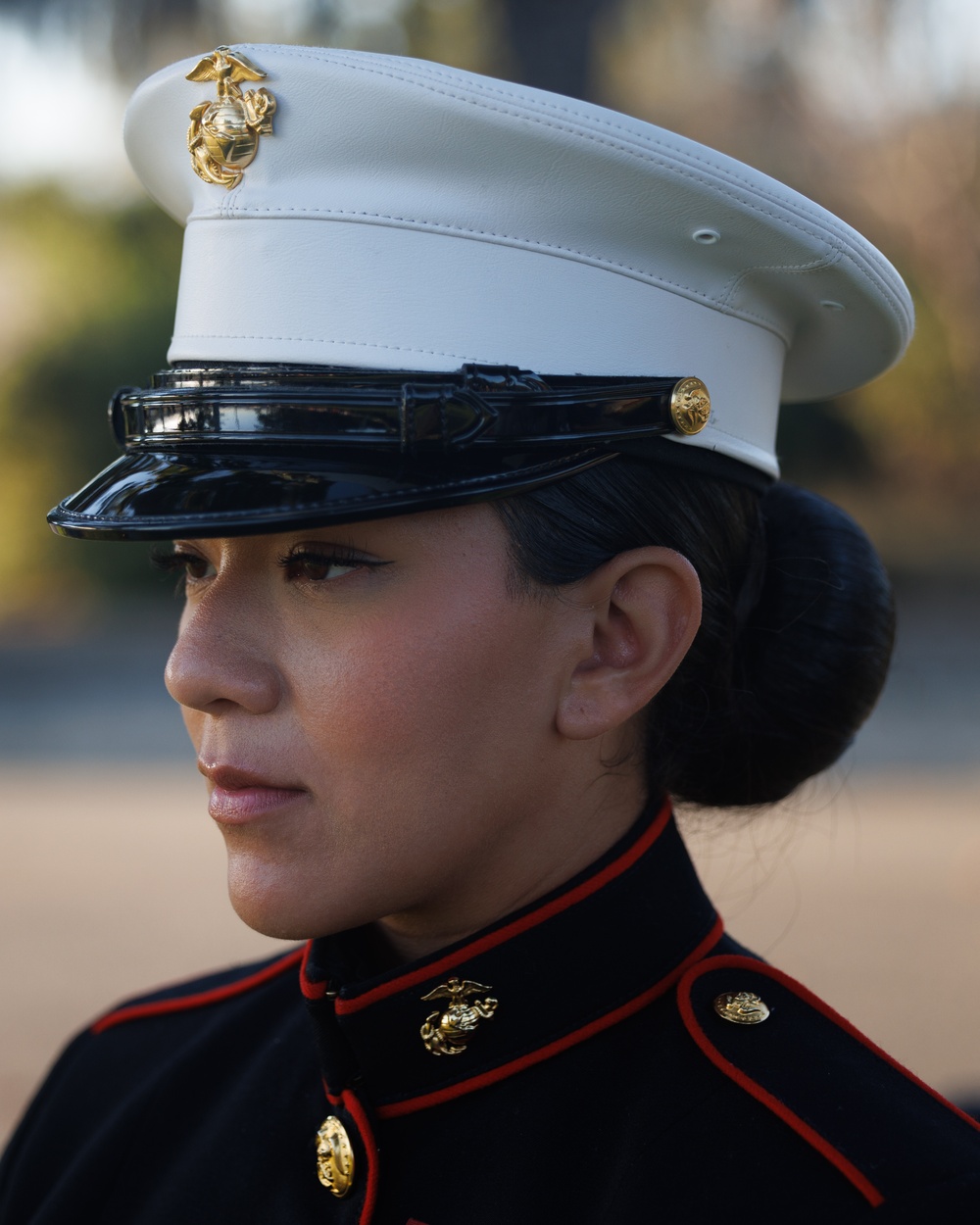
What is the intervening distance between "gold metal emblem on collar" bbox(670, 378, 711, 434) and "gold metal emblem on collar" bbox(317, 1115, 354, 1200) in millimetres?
883

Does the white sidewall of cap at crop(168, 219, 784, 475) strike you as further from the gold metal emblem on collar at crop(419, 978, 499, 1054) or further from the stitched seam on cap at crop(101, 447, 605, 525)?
the gold metal emblem on collar at crop(419, 978, 499, 1054)

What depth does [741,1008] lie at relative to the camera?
1.56 meters

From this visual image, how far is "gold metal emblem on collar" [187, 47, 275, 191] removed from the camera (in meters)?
1.50

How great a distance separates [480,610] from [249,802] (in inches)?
12.3

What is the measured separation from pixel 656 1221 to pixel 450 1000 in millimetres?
325

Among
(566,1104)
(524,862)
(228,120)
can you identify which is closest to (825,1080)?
(566,1104)

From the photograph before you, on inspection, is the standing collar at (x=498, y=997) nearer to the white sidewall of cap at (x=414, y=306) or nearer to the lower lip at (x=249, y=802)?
the lower lip at (x=249, y=802)

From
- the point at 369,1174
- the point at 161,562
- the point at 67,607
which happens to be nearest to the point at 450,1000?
the point at 369,1174

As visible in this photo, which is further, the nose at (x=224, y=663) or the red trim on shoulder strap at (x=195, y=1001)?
the red trim on shoulder strap at (x=195, y=1001)

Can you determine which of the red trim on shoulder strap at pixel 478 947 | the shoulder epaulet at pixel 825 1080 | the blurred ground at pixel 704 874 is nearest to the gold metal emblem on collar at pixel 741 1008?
the shoulder epaulet at pixel 825 1080

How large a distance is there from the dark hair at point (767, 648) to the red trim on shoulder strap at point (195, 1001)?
62cm

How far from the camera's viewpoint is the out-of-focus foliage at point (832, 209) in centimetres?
1168

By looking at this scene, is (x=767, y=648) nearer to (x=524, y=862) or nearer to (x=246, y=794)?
(x=524, y=862)

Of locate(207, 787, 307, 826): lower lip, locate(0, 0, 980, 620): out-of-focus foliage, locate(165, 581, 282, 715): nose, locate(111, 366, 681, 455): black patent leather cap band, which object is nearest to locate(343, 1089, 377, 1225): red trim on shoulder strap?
locate(207, 787, 307, 826): lower lip
